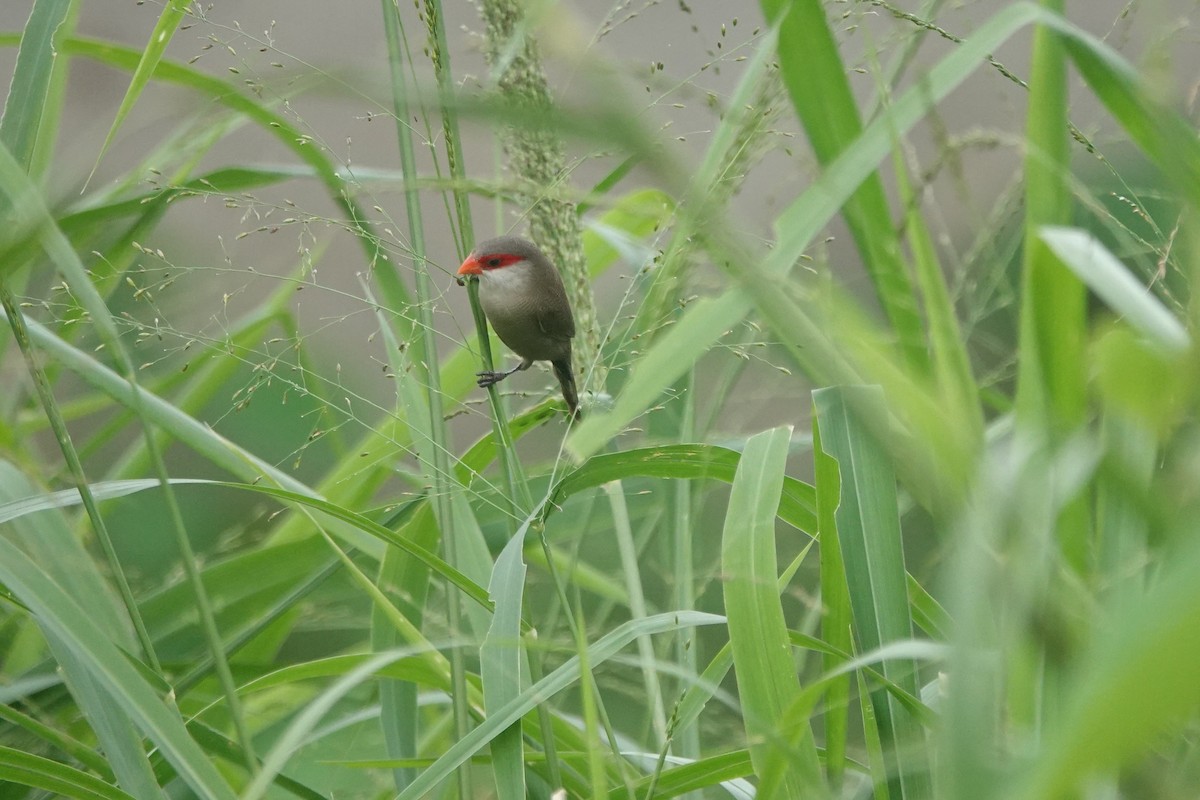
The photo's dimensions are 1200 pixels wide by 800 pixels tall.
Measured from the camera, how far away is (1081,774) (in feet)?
1.08

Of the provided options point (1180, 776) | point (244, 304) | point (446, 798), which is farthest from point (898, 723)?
point (244, 304)

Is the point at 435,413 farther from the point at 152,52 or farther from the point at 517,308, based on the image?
the point at 517,308

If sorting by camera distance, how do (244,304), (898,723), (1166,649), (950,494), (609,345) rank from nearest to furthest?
(1166,649), (950,494), (898,723), (609,345), (244,304)

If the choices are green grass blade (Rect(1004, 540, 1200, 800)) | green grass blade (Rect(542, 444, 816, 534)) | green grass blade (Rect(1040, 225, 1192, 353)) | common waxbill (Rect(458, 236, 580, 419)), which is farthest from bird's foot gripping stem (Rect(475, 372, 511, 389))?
green grass blade (Rect(1004, 540, 1200, 800))

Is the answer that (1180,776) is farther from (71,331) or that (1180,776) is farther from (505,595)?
(71,331)

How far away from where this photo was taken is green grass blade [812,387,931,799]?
3.21ft

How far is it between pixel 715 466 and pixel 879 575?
0.95ft

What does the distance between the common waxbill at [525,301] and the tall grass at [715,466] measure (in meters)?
0.39

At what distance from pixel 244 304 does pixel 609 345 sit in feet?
11.3

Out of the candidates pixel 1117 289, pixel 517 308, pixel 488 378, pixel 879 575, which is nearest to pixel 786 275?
pixel 1117 289

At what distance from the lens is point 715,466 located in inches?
48.9

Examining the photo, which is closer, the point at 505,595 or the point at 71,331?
the point at 505,595

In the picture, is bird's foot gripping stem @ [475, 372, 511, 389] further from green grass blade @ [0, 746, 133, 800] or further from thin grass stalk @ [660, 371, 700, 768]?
green grass blade @ [0, 746, 133, 800]

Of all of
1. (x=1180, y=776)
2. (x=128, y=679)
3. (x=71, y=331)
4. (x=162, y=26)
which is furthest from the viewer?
(x=71, y=331)
